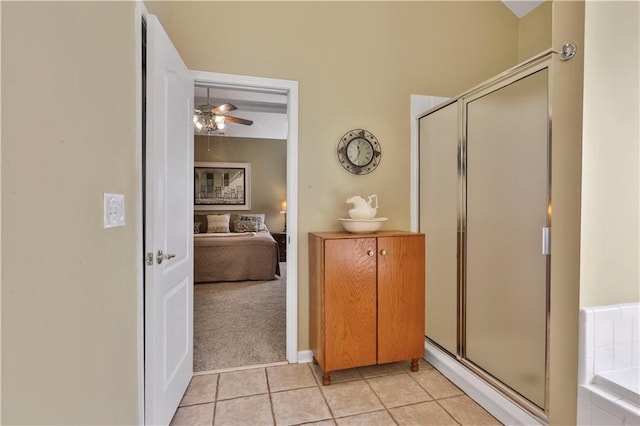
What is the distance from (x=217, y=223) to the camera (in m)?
6.45

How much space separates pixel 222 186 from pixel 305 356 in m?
5.32

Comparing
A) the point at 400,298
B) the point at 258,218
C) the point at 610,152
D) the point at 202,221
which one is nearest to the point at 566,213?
the point at 610,152

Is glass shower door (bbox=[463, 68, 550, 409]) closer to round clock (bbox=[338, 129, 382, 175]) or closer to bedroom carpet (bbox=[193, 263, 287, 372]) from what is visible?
round clock (bbox=[338, 129, 382, 175])

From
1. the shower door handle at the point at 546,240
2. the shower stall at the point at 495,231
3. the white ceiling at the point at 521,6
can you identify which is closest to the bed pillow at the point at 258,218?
the shower stall at the point at 495,231

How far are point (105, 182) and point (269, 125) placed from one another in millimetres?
5352

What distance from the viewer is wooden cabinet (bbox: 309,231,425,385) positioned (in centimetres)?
208

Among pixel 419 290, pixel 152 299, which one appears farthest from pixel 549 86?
pixel 152 299

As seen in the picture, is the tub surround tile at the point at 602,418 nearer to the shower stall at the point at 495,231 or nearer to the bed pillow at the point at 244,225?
the shower stall at the point at 495,231

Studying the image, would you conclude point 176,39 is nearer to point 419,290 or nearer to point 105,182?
point 105,182

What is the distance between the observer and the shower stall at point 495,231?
1585 millimetres

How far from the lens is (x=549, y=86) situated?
59.8 inches

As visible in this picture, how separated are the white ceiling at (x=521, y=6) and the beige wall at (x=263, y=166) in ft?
17.1

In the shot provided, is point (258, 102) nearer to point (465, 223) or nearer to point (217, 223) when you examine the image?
point (465, 223)

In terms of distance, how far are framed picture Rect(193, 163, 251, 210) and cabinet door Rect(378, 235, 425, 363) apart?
5475 millimetres
